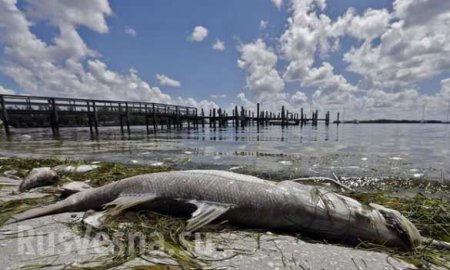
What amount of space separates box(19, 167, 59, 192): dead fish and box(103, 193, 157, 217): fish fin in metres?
2.51

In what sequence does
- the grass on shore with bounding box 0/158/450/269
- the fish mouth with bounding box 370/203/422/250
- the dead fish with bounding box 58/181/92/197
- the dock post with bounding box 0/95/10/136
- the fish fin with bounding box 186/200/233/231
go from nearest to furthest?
the grass on shore with bounding box 0/158/450/269
the fish mouth with bounding box 370/203/422/250
the fish fin with bounding box 186/200/233/231
the dead fish with bounding box 58/181/92/197
the dock post with bounding box 0/95/10/136

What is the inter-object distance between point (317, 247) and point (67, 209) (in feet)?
9.95

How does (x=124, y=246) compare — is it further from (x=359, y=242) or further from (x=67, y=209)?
(x=359, y=242)

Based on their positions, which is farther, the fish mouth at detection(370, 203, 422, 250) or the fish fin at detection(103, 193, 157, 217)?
the fish fin at detection(103, 193, 157, 217)

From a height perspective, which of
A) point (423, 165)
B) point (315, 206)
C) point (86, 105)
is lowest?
point (423, 165)

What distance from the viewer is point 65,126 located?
156ft

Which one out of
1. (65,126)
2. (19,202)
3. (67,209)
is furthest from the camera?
(65,126)

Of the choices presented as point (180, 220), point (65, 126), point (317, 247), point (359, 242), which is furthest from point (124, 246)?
point (65, 126)

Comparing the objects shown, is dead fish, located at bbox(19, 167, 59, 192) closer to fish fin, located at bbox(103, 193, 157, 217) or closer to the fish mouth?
fish fin, located at bbox(103, 193, 157, 217)

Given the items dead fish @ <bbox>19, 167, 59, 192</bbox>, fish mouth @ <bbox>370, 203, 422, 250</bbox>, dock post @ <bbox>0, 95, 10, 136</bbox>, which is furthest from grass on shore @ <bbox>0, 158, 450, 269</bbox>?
dock post @ <bbox>0, 95, 10, 136</bbox>

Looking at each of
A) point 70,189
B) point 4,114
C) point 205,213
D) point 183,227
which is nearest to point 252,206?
point 205,213

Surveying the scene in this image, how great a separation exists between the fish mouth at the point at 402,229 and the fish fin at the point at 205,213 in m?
1.71

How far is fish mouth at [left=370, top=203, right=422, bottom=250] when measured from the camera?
2883 mm

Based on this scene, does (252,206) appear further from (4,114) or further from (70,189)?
(4,114)
